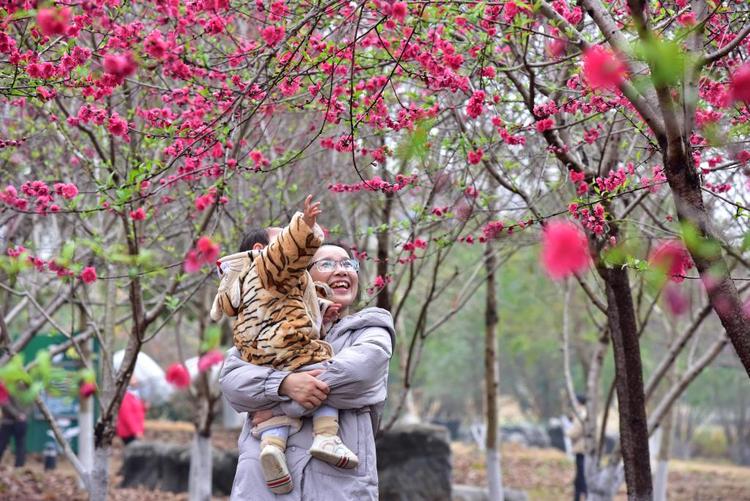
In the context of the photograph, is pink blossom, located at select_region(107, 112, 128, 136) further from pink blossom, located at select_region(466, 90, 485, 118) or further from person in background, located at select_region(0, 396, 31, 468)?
person in background, located at select_region(0, 396, 31, 468)

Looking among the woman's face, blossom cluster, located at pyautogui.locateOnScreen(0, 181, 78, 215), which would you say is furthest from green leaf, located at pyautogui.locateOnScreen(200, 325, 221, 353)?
blossom cluster, located at pyautogui.locateOnScreen(0, 181, 78, 215)

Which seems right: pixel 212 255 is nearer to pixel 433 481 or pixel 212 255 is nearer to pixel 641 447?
pixel 641 447

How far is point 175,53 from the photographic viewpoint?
446 cm

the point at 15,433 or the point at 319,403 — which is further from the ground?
the point at 319,403

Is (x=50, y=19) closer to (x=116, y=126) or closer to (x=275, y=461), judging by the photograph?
(x=116, y=126)

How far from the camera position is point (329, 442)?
3182 millimetres

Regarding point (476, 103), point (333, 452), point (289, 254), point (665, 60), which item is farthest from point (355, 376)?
point (476, 103)

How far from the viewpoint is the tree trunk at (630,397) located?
16.8 ft

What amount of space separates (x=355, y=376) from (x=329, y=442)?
0.25 m

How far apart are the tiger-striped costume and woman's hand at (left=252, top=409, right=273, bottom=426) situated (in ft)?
0.55

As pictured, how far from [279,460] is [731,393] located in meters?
24.5

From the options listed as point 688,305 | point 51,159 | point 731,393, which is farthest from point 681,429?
point 51,159

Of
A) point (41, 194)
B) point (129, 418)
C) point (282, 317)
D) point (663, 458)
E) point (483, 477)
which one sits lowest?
point (483, 477)

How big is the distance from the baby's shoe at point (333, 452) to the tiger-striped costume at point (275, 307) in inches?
11.4
